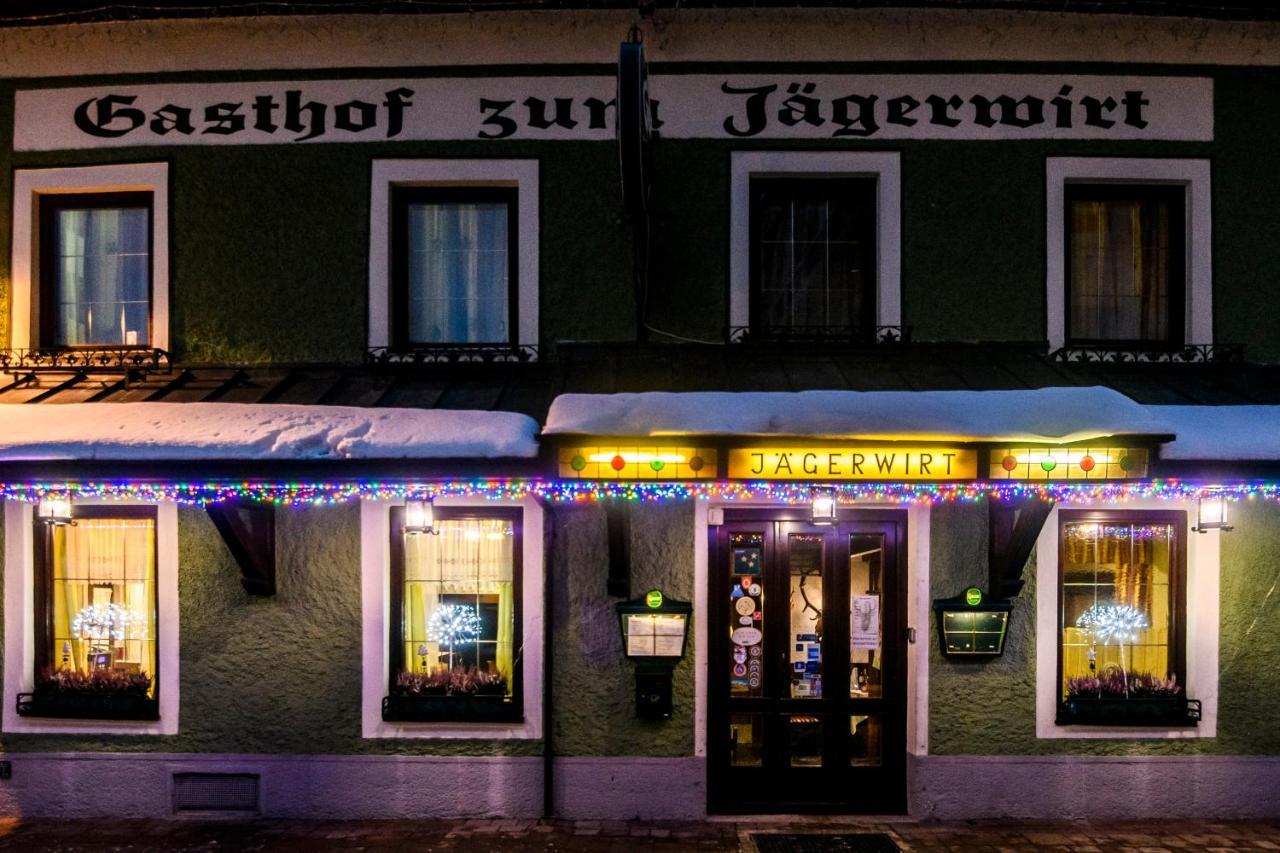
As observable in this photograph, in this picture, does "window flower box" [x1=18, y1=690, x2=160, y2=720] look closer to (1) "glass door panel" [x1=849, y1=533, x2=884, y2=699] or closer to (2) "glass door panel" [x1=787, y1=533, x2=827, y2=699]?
(2) "glass door panel" [x1=787, y1=533, x2=827, y2=699]

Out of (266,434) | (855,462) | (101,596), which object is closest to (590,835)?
(855,462)

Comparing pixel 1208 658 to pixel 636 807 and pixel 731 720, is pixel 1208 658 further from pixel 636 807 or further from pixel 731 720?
pixel 636 807

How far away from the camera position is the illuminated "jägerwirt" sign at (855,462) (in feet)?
17.3

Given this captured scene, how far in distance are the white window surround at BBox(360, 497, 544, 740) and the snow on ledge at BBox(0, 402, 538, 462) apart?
1153 mm

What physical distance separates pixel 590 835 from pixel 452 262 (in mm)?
4881

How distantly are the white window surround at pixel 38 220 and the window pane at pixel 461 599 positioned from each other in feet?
9.92

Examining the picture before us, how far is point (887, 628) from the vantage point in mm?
6582

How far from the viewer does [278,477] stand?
5316 millimetres

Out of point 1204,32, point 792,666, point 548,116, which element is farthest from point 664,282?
point 1204,32

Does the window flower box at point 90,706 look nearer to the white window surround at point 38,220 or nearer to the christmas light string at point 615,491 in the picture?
the christmas light string at point 615,491

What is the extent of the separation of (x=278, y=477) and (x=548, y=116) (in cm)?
375

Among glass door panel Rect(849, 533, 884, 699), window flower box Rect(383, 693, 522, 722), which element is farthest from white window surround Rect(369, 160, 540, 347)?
glass door panel Rect(849, 533, 884, 699)

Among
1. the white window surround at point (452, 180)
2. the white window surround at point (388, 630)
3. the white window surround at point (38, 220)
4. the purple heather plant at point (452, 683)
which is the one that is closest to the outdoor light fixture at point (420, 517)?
the white window surround at point (388, 630)

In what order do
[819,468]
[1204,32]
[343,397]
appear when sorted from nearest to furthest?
[819,468] < [343,397] < [1204,32]
